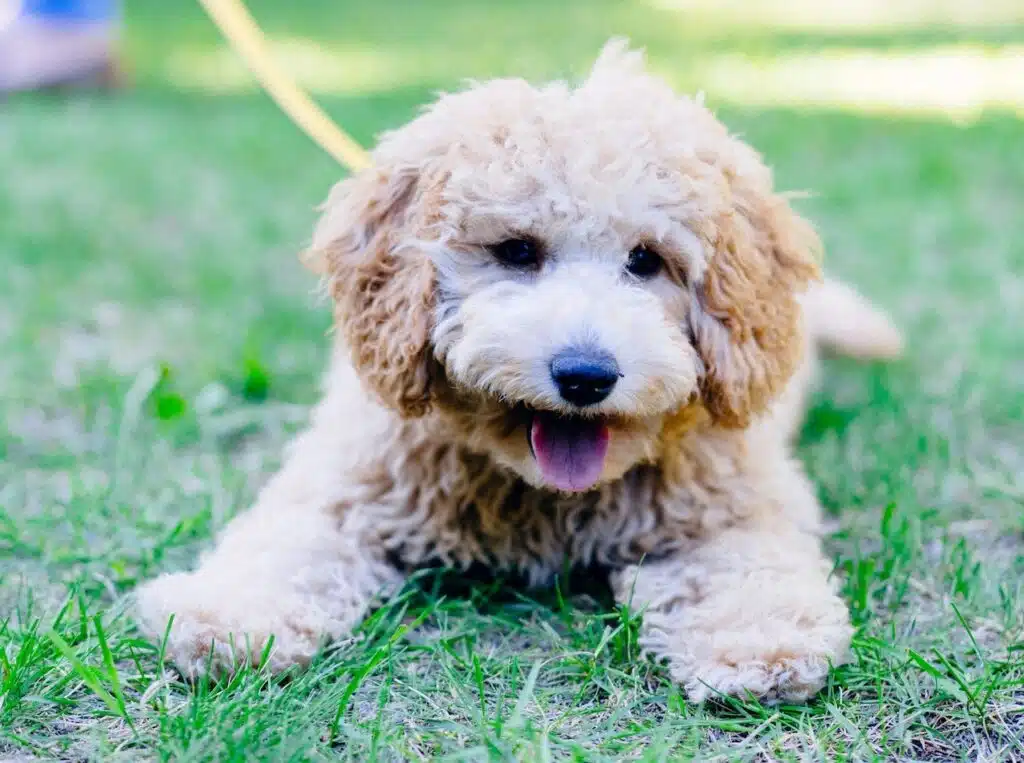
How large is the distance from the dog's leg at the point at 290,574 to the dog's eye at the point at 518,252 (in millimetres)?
595

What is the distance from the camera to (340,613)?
2.75m

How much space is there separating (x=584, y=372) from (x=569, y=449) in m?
0.28

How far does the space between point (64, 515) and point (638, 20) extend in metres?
14.5

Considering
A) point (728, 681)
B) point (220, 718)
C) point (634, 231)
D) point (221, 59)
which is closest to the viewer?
point (220, 718)

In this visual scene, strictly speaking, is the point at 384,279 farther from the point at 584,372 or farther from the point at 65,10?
the point at 65,10

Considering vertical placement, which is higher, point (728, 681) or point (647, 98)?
point (647, 98)

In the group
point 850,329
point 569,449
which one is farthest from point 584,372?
point 850,329

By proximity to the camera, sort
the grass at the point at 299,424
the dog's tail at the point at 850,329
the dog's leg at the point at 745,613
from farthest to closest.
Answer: the dog's tail at the point at 850,329 < the dog's leg at the point at 745,613 < the grass at the point at 299,424

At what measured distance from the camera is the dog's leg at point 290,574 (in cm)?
253

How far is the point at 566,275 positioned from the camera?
2717 millimetres

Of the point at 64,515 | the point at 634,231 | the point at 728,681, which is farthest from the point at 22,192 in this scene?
the point at 728,681

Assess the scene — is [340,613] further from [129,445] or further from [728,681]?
[129,445]

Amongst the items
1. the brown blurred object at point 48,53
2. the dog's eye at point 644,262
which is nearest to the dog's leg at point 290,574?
the dog's eye at point 644,262

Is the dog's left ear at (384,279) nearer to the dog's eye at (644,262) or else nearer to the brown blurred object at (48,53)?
the dog's eye at (644,262)
